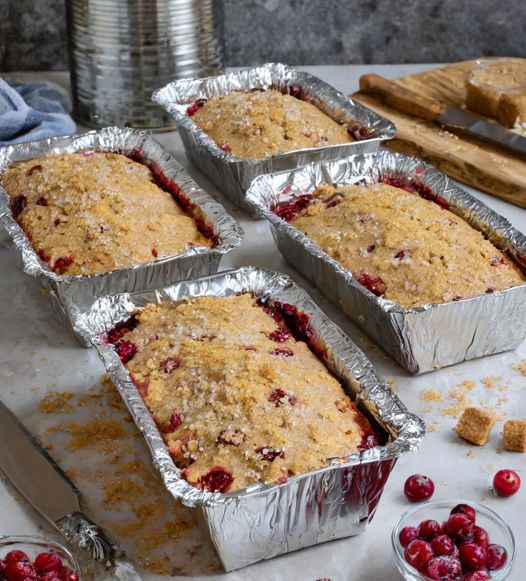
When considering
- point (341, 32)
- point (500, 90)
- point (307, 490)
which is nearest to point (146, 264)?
point (307, 490)

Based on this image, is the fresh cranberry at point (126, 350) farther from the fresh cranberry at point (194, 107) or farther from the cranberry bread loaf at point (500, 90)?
the cranberry bread loaf at point (500, 90)

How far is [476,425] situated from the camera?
6.59 feet

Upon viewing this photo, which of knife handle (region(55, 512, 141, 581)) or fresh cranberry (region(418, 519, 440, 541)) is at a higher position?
fresh cranberry (region(418, 519, 440, 541))

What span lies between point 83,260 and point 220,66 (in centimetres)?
131

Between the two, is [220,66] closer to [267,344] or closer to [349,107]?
[349,107]

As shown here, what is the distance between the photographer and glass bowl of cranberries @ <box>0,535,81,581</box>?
5.08ft

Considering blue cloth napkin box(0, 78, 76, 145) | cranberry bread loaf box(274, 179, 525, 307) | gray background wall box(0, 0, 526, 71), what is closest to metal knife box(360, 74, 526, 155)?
gray background wall box(0, 0, 526, 71)

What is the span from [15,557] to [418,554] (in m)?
0.67

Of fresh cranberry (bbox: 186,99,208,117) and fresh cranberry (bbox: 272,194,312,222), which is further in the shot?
fresh cranberry (bbox: 186,99,208,117)

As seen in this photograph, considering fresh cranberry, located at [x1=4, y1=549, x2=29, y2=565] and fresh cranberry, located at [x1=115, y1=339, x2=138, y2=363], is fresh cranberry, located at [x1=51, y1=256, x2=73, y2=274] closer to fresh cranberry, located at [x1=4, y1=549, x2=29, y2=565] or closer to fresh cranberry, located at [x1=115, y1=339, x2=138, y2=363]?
fresh cranberry, located at [x1=115, y1=339, x2=138, y2=363]

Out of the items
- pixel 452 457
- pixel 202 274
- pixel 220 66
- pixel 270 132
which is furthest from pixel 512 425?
pixel 220 66

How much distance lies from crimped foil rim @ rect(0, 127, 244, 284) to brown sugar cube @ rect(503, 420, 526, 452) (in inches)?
31.1

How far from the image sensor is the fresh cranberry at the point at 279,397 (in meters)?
1.80

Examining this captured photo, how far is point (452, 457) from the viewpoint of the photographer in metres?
2.00
